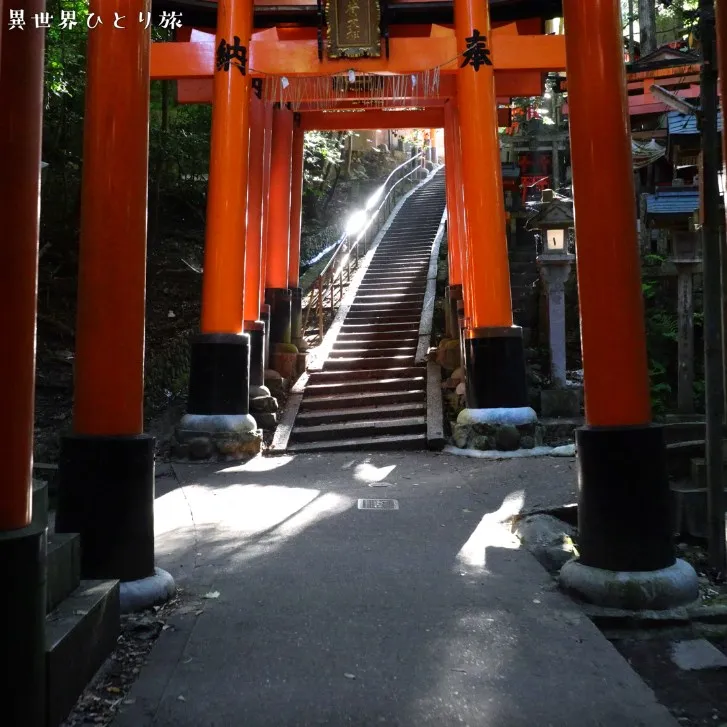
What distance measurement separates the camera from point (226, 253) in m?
8.45

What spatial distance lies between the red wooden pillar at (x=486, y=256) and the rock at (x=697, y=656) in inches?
206

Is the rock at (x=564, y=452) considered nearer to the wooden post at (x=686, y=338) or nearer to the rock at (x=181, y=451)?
the wooden post at (x=686, y=338)

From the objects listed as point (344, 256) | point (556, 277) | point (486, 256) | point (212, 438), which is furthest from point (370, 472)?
point (344, 256)

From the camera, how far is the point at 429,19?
407 inches

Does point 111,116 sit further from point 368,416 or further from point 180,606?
point 368,416

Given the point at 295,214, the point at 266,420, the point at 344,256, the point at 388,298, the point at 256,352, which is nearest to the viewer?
the point at 266,420

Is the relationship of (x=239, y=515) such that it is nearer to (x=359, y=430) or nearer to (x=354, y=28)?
(x=359, y=430)

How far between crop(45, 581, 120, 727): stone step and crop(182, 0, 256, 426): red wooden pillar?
17.2 ft

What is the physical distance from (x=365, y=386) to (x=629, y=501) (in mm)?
7101

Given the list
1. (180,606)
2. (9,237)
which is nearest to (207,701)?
(180,606)

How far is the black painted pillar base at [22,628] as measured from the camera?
6.82ft

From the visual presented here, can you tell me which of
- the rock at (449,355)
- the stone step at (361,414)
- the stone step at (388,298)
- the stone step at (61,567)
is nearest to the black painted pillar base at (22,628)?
the stone step at (61,567)

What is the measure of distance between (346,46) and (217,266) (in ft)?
11.5

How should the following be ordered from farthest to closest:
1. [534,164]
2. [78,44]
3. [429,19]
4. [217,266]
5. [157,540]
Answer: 1. [534,164]
2. [78,44]
3. [429,19]
4. [217,266]
5. [157,540]
